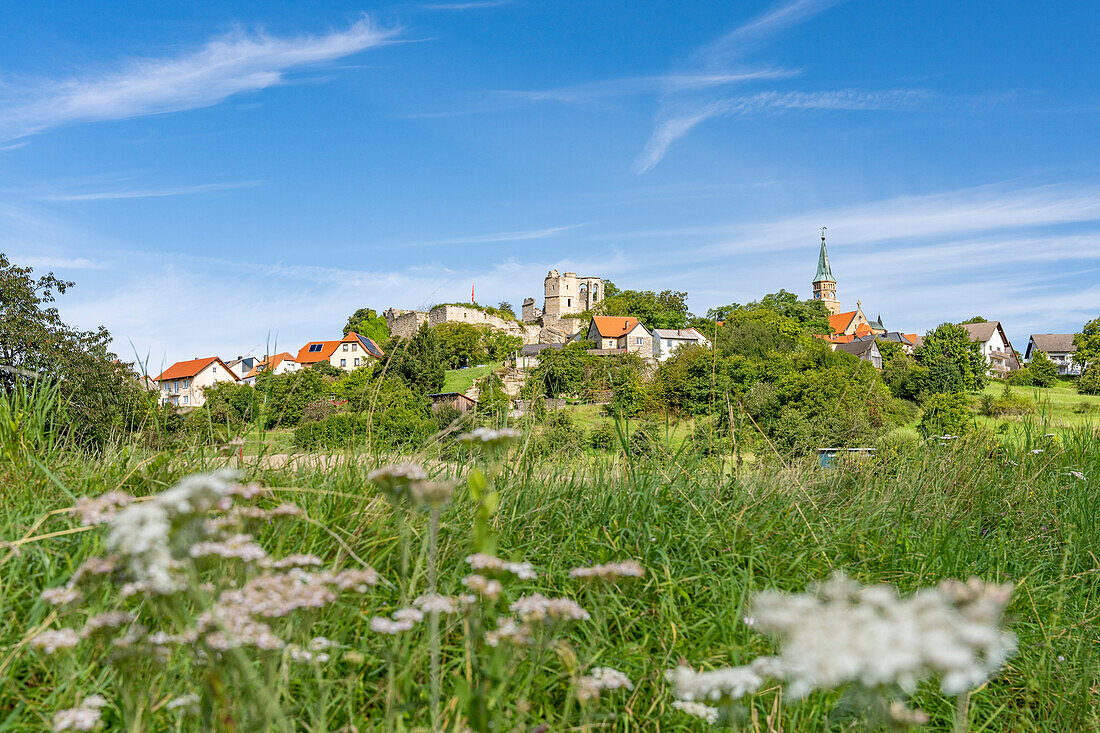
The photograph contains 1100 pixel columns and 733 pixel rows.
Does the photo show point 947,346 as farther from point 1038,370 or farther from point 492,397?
point 492,397

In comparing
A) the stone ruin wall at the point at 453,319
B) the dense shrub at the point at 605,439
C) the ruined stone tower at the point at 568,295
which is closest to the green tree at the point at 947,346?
the stone ruin wall at the point at 453,319

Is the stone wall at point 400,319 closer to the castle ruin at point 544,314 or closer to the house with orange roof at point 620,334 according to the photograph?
the castle ruin at point 544,314

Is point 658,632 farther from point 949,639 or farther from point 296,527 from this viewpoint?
point 949,639

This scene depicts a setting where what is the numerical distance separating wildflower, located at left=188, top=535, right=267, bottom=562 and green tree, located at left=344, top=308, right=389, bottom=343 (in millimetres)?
102106

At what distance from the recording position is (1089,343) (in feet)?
226

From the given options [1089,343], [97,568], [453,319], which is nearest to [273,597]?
[97,568]

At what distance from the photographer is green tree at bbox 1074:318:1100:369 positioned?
2613 inches

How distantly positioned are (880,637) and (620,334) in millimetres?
94326

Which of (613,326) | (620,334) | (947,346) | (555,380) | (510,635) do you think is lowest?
(510,635)

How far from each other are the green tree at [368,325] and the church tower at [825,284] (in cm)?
9660

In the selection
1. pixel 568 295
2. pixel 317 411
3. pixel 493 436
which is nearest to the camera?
pixel 493 436

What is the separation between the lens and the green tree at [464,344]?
90.8 metres

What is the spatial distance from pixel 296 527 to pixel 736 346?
66669 millimetres

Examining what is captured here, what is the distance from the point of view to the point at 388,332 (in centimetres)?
10356
